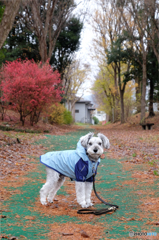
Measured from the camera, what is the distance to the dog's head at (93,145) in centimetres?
391

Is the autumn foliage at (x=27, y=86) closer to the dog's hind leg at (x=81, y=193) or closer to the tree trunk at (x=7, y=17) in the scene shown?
the tree trunk at (x=7, y=17)

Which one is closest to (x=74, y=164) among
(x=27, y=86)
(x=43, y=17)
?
(x=27, y=86)

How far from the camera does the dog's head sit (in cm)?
391

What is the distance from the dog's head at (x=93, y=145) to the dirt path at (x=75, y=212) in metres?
0.97

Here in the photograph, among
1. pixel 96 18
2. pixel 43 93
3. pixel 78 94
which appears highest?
pixel 96 18

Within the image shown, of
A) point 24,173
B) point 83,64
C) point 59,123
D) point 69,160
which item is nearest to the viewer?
point 69,160

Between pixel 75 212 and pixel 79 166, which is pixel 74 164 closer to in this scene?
pixel 79 166

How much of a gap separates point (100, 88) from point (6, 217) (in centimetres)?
4217

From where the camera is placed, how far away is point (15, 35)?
27.4 metres

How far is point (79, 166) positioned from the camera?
4.16 metres

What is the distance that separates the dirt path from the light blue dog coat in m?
0.62

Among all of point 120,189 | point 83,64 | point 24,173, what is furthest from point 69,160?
point 83,64

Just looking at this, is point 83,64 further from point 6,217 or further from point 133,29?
point 6,217

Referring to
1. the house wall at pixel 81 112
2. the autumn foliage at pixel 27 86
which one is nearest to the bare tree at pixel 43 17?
the autumn foliage at pixel 27 86
